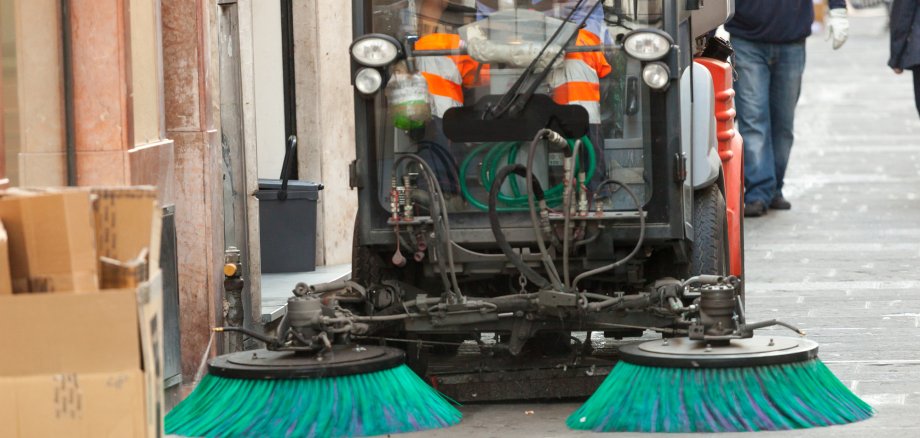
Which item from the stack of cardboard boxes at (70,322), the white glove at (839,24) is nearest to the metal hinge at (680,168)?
the stack of cardboard boxes at (70,322)

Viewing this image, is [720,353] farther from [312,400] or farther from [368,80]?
[368,80]

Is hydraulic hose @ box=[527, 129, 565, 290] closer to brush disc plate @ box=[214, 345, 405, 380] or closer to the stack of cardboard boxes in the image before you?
brush disc plate @ box=[214, 345, 405, 380]

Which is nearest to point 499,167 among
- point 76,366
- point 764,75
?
point 76,366

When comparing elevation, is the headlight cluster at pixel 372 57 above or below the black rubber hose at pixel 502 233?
above

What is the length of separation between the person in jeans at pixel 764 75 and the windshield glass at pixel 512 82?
777cm

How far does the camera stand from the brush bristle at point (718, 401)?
5.95 metres

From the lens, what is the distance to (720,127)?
874cm

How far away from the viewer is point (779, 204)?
48.7 feet

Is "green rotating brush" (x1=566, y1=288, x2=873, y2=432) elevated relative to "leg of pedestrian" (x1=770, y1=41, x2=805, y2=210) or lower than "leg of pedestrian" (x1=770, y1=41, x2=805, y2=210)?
lower

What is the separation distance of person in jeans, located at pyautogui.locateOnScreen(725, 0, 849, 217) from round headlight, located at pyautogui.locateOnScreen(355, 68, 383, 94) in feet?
26.2

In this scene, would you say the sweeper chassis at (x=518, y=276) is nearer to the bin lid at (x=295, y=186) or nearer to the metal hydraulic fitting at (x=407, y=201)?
the metal hydraulic fitting at (x=407, y=201)

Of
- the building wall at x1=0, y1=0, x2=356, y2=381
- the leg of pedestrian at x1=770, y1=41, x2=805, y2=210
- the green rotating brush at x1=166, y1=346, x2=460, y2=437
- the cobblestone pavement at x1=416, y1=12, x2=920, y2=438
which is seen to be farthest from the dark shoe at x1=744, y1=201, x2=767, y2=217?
the green rotating brush at x1=166, y1=346, x2=460, y2=437

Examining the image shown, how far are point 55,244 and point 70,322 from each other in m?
0.18

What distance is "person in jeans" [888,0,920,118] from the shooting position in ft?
49.5
